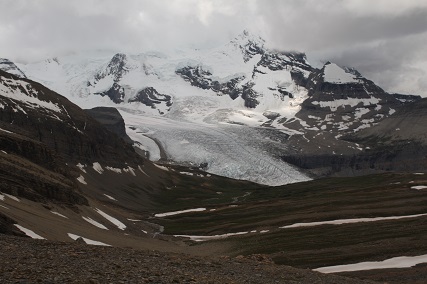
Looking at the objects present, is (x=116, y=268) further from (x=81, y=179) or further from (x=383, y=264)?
(x=81, y=179)

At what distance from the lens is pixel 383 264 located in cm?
5338

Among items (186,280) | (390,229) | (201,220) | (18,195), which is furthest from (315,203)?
(186,280)

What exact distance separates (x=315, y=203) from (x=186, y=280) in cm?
9527

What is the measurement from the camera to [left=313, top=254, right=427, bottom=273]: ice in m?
52.5

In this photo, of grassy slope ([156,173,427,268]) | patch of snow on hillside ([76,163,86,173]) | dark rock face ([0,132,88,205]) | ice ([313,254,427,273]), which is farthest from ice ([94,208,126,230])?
patch of snow on hillside ([76,163,86,173])

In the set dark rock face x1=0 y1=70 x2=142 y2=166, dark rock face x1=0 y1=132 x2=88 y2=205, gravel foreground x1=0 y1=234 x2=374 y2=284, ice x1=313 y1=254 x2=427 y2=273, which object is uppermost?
dark rock face x1=0 y1=70 x2=142 y2=166

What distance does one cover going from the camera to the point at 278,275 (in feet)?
106

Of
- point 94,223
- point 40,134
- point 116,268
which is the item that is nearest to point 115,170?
point 40,134

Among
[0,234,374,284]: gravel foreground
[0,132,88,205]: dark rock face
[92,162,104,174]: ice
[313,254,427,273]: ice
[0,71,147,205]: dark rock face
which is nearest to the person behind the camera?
[0,234,374,284]: gravel foreground

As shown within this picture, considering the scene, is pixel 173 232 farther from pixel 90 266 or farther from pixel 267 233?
pixel 90 266

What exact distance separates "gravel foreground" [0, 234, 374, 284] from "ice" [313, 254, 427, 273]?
57.7 feet

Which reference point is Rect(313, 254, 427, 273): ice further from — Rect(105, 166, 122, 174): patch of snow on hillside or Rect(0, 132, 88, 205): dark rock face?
Rect(105, 166, 122, 174): patch of snow on hillside

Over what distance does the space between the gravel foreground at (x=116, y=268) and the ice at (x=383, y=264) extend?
1759cm

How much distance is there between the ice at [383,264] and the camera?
5247 cm
